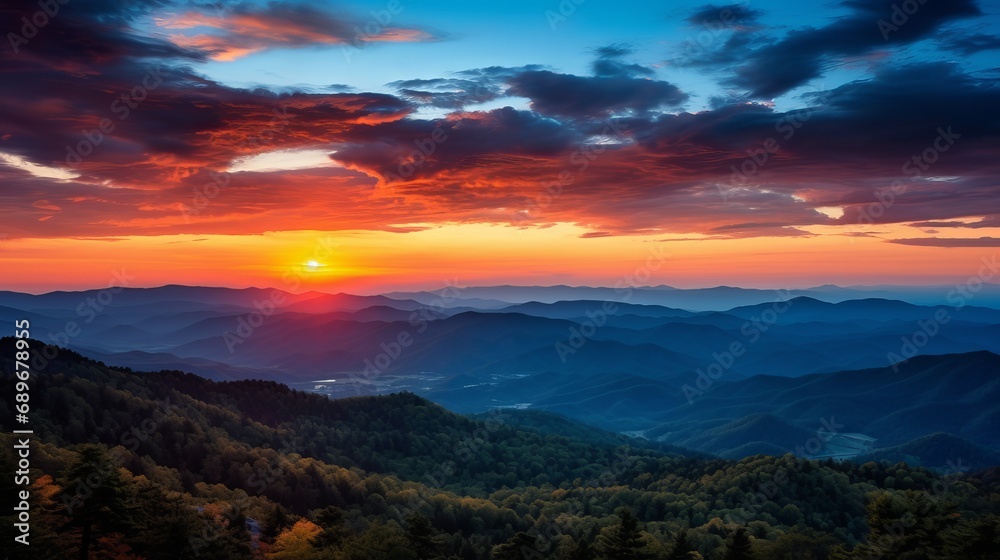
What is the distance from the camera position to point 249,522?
78.2 metres

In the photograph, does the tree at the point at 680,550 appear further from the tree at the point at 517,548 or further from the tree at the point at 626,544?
the tree at the point at 517,548

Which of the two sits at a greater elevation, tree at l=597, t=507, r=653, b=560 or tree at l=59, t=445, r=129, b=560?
tree at l=59, t=445, r=129, b=560

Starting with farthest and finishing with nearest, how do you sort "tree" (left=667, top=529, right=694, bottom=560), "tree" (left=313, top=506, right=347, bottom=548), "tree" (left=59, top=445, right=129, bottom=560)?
"tree" (left=667, top=529, right=694, bottom=560) → "tree" (left=313, top=506, right=347, bottom=548) → "tree" (left=59, top=445, right=129, bottom=560)

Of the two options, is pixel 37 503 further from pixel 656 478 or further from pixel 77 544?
pixel 656 478

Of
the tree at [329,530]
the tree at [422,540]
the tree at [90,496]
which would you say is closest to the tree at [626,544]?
the tree at [422,540]

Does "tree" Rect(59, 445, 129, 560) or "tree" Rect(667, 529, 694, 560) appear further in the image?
"tree" Rect(667, 529, 694, 560)

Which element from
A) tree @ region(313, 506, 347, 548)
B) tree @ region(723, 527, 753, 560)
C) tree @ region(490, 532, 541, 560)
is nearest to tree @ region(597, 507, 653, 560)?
tree @ region(490, 532, 541, 560)

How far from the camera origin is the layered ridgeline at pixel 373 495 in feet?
161

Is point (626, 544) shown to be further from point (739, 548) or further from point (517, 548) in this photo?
point (739, 548)

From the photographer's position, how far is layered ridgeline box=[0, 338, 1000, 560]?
49.1 meters

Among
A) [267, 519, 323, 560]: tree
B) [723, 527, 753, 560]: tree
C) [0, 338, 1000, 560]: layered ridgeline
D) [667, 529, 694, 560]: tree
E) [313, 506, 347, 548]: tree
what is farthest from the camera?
[667, 529, 694, 560]: tree

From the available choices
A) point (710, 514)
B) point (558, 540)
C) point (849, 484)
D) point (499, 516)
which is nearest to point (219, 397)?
point (499, 516)

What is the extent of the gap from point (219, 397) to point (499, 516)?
11168 centimetres

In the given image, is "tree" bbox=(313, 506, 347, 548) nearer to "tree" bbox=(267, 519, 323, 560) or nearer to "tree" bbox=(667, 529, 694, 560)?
"tree" bbox=(267, 519, 323, 560)
